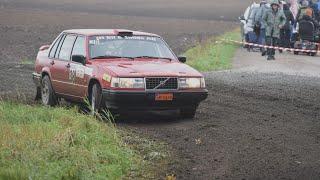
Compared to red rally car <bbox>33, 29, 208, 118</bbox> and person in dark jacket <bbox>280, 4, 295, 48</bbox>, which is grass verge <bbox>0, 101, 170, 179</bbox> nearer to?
red rally car <bbox>33, 29, 208, 118</bbox>

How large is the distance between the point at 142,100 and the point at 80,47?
2.16 metres

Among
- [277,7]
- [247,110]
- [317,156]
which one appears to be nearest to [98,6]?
[277,7]

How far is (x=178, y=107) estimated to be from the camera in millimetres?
11828

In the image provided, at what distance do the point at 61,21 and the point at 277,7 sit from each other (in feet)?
64.3

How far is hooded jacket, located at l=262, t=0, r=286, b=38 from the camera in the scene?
24.3 metres

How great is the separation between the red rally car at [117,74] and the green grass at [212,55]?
9023 millimetres

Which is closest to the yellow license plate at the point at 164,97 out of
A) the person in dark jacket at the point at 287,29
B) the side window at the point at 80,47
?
the side window at the point at 80,47

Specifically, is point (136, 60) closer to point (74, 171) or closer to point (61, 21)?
point (74, 171)

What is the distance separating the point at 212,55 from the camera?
25.5 meters

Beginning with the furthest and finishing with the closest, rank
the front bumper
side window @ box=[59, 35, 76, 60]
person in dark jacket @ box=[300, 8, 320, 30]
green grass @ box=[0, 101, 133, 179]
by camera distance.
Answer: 1. person in dark jacket @ box=[300, 8, 320, 30]
2. side window @ box=[59, 35, 76, 60]
3. the front bumper
4. green grass @ box=[0, 101, 133, 179]

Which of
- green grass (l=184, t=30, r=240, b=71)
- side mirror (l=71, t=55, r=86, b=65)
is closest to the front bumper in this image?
side mirror (l=71, t=55, r=86, b=65)

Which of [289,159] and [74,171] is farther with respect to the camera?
[289,159]

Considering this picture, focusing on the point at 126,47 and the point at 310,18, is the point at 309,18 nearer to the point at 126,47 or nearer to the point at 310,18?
the point at 310,18

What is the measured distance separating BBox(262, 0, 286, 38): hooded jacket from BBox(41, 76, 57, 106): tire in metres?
11.9
